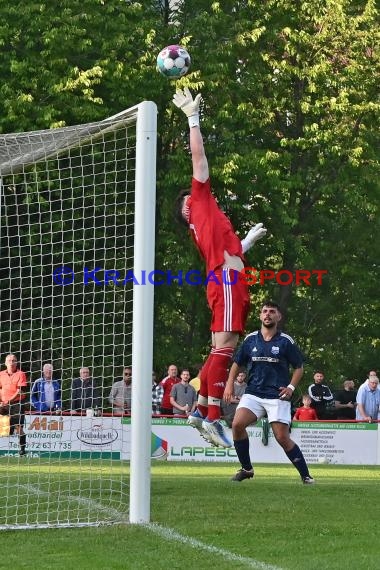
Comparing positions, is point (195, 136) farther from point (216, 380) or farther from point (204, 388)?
point (204, 388)

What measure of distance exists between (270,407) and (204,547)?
399 cm

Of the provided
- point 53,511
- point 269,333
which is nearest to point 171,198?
point 269,333

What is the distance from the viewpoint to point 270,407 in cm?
1299

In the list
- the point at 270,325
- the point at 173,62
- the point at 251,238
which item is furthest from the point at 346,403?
the point at 173,62

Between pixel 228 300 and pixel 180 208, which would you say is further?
pixel 180 208

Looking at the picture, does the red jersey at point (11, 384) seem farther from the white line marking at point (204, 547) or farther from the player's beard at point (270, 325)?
the white line marking at point (204, 547)

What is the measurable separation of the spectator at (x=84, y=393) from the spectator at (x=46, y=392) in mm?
250

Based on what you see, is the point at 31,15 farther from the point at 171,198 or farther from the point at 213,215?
the point at 213,215

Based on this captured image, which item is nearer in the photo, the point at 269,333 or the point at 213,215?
the point at 213,215

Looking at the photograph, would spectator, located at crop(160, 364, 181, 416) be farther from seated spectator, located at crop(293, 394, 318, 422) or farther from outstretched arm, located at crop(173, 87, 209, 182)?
outstretched arm, located at crop(173, 87, 209, 182)

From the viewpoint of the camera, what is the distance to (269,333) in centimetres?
1307

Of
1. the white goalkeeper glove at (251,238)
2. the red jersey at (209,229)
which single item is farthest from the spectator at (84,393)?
the red jersey at (209,229)

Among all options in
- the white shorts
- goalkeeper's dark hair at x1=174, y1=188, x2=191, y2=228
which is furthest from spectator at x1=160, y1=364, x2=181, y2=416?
goalkeeper's dark hair at x1=174, y1=188, x2=191, y2=228

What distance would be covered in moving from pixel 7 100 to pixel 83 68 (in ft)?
8.55
